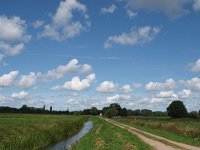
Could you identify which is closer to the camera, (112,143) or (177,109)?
(112,143)

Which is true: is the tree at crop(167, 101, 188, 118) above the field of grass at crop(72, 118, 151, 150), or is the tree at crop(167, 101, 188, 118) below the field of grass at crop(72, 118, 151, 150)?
above

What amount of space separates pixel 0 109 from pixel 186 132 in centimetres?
15137

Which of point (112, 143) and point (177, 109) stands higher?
point (177, 109)

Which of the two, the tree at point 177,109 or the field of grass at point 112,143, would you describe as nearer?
the field of grass at point 112,143

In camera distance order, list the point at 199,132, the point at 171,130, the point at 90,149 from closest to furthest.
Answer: the point at 90,149, the point at 199,132, the point at 171,130

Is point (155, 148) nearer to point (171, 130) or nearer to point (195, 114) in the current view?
point (171, 130)

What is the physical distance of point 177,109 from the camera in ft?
493

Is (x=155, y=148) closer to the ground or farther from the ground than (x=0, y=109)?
closer to the ground

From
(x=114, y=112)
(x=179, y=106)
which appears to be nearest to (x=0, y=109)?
(x=114, y=112)

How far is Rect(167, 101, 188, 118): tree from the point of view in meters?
149

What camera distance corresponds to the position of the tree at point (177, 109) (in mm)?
149275

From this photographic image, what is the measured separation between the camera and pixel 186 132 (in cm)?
4197

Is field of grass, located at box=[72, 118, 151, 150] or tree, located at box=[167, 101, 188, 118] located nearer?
field of grass, located at box=[72, 118, 151, 150]

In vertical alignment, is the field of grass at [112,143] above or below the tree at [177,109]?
below
